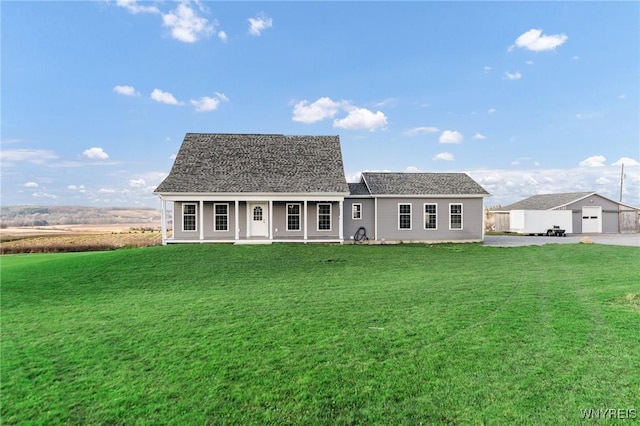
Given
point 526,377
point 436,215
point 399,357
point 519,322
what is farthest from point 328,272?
point 436,215

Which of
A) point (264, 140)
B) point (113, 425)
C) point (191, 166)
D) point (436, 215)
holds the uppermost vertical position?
point (264, 140)

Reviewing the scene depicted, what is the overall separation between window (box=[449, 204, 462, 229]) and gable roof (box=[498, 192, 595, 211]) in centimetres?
1450

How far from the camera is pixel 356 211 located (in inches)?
913

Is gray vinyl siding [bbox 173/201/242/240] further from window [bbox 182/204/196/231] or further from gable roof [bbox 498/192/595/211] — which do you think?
gable roof [bbox 498/192/595/211]

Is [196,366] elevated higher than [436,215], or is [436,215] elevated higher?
[436,215]

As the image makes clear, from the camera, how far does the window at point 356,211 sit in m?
23.1

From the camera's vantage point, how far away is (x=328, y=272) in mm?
13258

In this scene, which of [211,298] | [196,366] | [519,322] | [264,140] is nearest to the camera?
[196,366]

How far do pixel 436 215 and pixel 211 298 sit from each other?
16.8 m

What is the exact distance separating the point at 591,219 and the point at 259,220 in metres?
28.2

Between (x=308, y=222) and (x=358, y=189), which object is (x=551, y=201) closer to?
(x=358, y=189)

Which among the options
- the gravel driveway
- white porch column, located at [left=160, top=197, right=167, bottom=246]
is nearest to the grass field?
white porch column, located at [left=160, top=197, right=167, bottom=246]

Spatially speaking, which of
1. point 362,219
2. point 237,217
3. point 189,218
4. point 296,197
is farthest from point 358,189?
point 189,218

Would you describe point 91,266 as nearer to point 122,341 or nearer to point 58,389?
A: point 122,341
